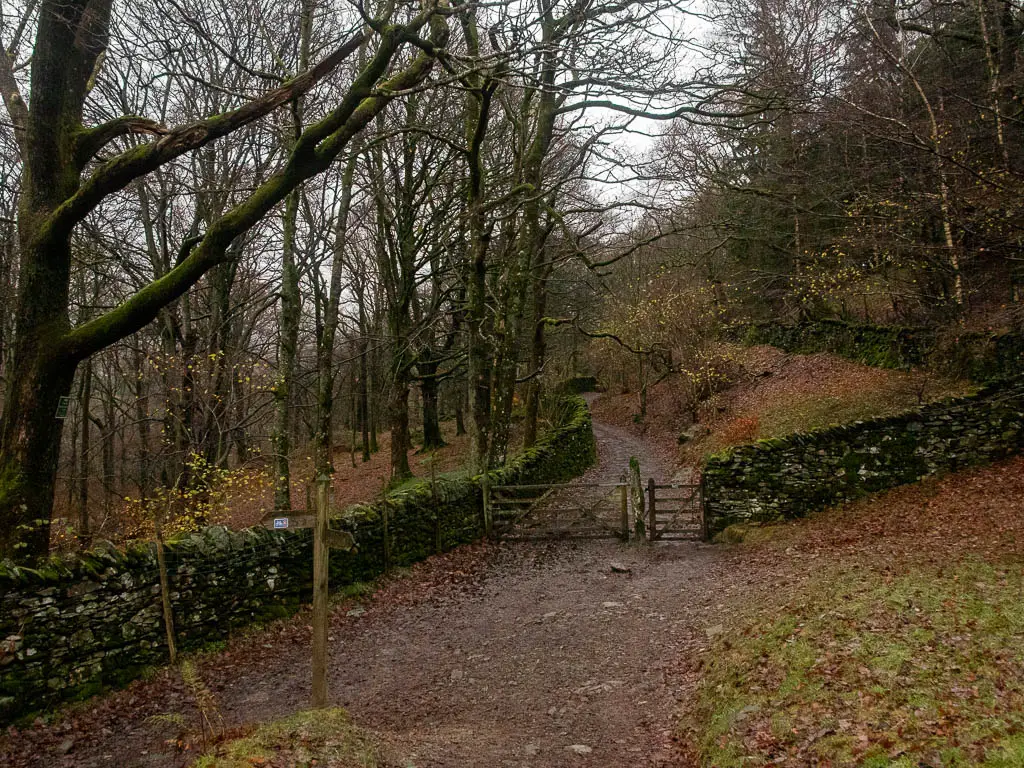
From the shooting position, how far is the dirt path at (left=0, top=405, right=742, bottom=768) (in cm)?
527

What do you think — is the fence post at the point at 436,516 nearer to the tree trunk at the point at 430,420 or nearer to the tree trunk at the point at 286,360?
the tree trunk at the point at 286,360

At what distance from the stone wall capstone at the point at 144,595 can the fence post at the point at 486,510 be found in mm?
2002

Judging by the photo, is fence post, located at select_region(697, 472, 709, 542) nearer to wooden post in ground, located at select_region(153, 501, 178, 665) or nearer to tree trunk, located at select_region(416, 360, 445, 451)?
wooden post in ground, located at select_region(153, 501, 178, 665)

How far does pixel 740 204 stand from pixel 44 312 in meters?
21.1

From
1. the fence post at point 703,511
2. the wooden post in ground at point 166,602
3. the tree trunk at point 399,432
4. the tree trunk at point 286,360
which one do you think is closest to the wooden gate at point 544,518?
the fence post at point 703,511

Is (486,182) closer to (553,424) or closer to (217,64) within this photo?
(217,64)

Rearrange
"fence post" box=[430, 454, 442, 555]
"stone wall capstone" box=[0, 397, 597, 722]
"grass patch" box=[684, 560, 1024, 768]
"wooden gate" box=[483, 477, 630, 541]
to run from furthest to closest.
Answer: "wooden gate" box=[483, 477, 630, 541]
"fence post" box=[430, 454, 442, 555]
"stone wall capstone" box=[0, 397, 597, 722]
"grass patch" box=[684, 560, 1024, 768]

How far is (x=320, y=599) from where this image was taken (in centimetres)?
535

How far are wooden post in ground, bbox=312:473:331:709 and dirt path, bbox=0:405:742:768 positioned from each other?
68 centimetres

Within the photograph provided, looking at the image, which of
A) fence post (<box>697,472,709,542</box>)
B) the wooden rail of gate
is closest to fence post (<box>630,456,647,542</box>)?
the wooden rail of gate

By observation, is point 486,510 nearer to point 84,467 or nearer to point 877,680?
point 877,680

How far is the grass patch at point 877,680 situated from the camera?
397 cm

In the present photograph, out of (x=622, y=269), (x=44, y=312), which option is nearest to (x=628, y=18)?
(x=44, y=312)

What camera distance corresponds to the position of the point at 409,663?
718 centimetres
